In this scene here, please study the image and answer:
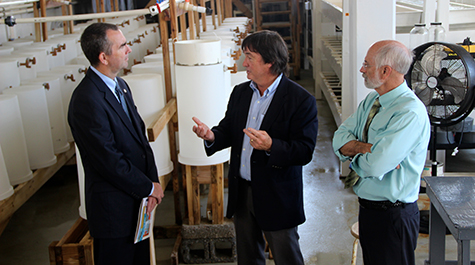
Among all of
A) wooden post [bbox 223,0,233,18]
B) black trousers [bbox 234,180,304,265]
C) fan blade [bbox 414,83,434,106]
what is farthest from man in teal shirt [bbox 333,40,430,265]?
wooden post [bbox 223,0,233,18]

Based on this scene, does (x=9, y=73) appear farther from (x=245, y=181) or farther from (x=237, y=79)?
(x=245, y=181)

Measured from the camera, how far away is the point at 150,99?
3148 millimetres

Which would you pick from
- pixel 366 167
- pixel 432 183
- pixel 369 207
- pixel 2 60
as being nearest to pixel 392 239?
pixel 369 207

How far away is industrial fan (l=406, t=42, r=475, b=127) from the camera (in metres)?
3.21

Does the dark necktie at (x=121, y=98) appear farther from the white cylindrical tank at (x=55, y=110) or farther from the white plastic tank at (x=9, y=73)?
the white plastic tank at (x=9, y=73)

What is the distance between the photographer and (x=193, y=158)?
10.6 ft

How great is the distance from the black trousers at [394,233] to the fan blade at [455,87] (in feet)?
4.86

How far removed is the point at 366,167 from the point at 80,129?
1.30 m

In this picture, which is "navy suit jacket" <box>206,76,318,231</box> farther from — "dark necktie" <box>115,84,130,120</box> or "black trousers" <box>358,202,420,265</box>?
"dark necktie" <box>115,84,130,120</box>

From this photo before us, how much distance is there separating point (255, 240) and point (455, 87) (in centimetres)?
187

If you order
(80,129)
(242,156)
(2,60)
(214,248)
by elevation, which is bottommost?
(214,248)

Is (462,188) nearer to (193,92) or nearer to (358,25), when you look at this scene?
(193,92)

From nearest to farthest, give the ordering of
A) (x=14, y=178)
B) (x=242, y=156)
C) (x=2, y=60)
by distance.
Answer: (x=242, y=156) → (x=14, y=178) → (x=2, y=60)

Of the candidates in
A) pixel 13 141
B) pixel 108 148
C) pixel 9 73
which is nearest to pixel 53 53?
pixel 9 73
